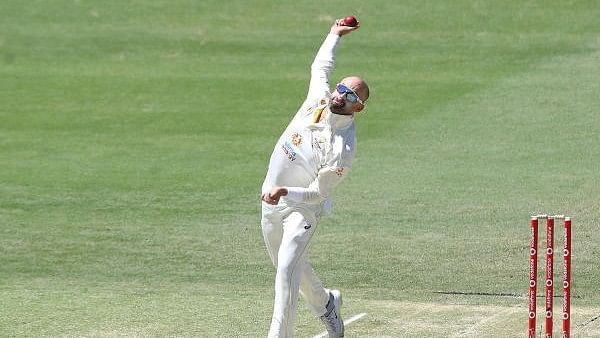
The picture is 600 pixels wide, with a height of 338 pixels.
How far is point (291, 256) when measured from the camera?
9.95 meters

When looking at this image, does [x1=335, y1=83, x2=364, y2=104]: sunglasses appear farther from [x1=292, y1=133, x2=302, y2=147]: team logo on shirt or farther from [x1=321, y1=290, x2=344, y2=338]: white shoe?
[x1=321, y1=290, x2=344, y2=338]: white shoe

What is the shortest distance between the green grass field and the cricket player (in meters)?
0.76

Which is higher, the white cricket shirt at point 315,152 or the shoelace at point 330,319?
the white cricket shirt at point 315,152

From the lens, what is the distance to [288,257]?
9.95m

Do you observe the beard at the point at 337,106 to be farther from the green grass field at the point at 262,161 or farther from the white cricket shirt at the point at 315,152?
the green grass field at the point at 262,161

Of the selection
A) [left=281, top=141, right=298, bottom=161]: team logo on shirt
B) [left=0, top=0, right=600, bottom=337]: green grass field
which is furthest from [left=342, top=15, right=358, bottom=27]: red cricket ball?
[left=0, top=0, right=600, bottom=337]: green grass field

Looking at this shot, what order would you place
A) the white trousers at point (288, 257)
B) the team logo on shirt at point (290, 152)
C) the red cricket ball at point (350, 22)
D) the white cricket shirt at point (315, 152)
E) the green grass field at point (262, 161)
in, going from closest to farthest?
the white cricket shirt at point (315, 152), the white trousers at point (288, 257), the team logo on shirt at point (290, 152), the red cricket ball at point (350, 22), the green grass field at point (262, 161)

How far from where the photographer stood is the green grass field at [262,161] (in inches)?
470

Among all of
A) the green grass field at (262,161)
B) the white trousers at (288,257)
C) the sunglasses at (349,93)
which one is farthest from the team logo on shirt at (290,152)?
the green grass field at (262,161)

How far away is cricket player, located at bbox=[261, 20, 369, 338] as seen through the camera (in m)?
9.78

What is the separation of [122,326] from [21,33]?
14774mm

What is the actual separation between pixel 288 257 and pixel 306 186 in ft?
1.83

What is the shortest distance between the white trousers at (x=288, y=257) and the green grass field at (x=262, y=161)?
0.82 m

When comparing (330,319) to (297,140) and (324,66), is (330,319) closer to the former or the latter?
(297,140)
